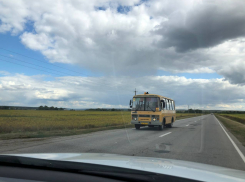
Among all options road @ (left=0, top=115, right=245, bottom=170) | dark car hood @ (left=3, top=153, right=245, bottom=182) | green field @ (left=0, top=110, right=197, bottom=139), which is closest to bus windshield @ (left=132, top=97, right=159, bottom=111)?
green field @ (left=0, top=110, right=197, bottom=139)

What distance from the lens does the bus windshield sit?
17141 millimetres

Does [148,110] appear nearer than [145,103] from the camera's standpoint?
Yes

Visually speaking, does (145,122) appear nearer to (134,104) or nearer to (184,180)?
(134,104)

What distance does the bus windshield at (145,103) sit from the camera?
1714 centimetres

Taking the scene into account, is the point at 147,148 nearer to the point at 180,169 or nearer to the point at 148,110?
the point at 180,169

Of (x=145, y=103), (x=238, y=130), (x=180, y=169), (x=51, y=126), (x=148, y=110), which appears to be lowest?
(x=238, y=130)

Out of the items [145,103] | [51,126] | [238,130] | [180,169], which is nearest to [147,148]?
[180,169]

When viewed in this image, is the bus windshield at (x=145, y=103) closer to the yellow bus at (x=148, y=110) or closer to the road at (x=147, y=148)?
the yellow bus at (x=148, y=110)

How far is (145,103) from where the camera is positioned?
17.5 meters

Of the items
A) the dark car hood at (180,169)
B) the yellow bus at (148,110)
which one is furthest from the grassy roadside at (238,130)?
the dark car hood at (180,169)

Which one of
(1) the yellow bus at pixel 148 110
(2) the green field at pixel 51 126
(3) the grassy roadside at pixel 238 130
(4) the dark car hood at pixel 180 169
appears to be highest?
(1) the yellow bus at pixel 148 110

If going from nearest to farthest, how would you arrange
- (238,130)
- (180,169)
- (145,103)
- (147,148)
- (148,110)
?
1. (180,169)
2. (147,148)
3. (148,110)
4. (145,103)
5. (238,130)

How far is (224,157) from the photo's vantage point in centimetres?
744

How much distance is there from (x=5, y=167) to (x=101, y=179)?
1.30 metres
